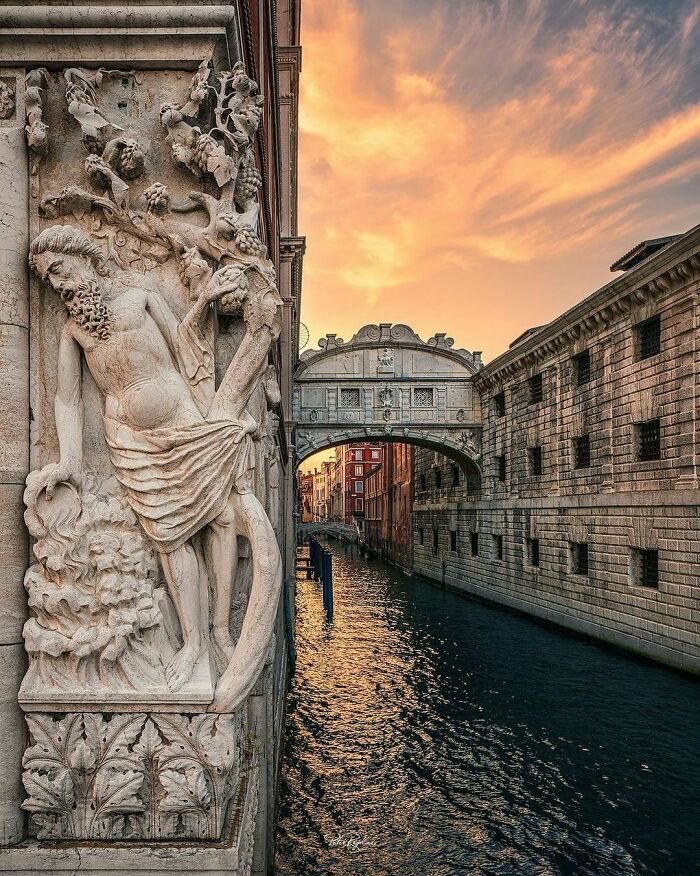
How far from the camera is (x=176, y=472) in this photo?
267 cm

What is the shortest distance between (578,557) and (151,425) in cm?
1719

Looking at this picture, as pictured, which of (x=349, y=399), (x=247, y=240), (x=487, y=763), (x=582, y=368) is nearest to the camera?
(x=247, y=240)

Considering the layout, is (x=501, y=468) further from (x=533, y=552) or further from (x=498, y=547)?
(x=533, y=552)

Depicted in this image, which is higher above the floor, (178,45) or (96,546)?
(178,45)

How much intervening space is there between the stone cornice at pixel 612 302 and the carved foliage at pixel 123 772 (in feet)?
44.2

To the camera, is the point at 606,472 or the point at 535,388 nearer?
A: the point at 606,472

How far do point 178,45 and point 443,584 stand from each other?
27796 mm

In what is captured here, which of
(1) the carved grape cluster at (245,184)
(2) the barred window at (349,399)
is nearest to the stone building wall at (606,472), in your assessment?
(2) the barred window at (349,399)

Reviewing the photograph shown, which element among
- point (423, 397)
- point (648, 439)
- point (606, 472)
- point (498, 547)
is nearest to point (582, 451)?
point (606, 472)

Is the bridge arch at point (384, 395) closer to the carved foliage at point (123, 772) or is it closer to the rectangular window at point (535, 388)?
Result: the rectangular window at point (535, 388)

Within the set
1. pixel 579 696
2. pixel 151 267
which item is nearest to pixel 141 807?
pixel 151 267

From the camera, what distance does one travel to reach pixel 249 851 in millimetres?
2975

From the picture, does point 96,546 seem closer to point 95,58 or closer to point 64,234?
point 64,234

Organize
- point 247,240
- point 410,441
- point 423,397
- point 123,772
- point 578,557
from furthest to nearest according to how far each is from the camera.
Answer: point 410,441, point 423,397, point 578,557, point 247,240, point 123,772
